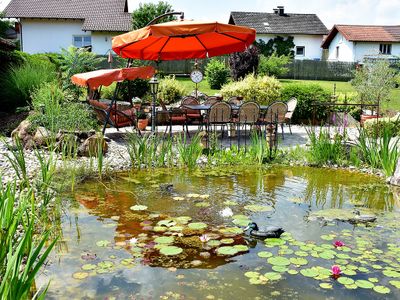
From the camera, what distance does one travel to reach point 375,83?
14.7 metres

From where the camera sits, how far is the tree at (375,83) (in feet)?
47.4

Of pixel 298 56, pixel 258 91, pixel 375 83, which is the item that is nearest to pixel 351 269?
pixel 258 91

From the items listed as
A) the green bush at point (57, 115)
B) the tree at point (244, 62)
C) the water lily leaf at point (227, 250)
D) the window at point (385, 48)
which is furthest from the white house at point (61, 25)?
the water lily leaf at point (227, 250)

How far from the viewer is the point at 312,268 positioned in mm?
4023

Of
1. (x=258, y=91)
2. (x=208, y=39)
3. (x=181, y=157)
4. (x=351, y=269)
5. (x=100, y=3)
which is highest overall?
(x=100, y=3)

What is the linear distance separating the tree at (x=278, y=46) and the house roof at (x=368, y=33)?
12.6 feet

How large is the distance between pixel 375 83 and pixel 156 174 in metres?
9.73

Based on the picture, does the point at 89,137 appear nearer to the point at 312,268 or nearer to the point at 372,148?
the point at 372,148

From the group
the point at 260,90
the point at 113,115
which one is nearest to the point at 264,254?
the point at 113,115

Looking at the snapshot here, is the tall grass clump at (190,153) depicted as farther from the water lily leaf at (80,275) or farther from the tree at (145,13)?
the tree at (145,13)

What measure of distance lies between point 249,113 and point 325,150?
7.62 ft

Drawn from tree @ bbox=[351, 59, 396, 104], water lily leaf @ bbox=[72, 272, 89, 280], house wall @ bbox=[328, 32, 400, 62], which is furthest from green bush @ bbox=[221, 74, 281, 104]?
house wall @ bbox=[328, 32, 400, 62]

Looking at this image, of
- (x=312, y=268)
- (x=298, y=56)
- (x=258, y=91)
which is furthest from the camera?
(x=298, y=56)

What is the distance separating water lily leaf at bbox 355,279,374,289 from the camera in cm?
371
